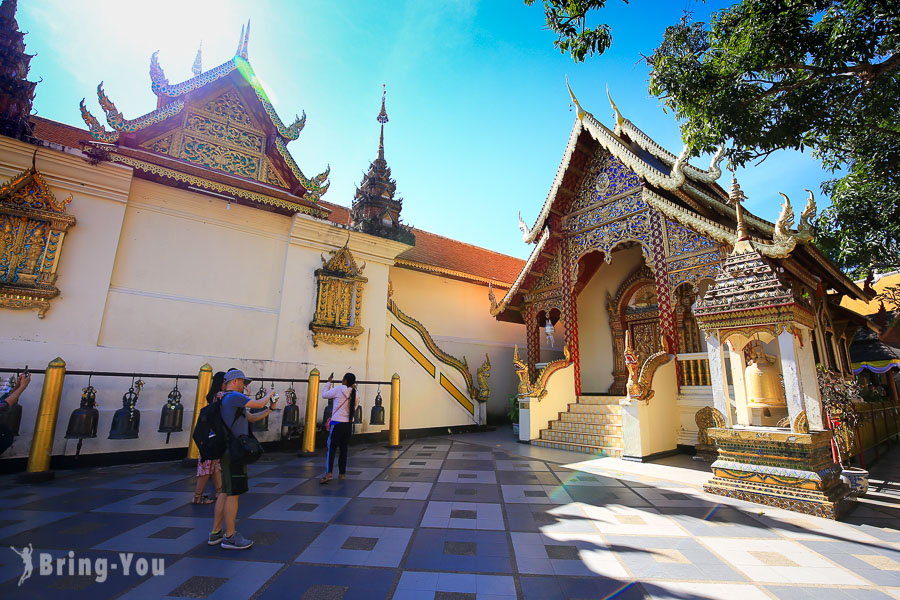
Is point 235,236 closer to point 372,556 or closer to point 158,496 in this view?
point 158,496

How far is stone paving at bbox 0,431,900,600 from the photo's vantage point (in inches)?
86.9

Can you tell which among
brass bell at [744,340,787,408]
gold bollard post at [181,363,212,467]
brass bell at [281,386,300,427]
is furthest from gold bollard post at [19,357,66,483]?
brass bell at [744,340,787,408]

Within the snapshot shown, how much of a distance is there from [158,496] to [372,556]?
2720 mm

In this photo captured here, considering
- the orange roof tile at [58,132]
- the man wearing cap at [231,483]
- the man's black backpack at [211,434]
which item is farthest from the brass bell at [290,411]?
the orange roof tile at [58,132]

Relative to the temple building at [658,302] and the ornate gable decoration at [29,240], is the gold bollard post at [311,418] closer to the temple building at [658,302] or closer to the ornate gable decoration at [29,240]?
the ornate gable decoration at [29,240]

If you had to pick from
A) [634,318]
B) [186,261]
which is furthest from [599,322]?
[186,261]

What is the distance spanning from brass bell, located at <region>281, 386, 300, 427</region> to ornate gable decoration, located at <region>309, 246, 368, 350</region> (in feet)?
3.68

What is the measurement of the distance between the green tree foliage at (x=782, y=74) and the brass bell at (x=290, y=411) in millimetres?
6145

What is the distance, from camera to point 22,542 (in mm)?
2711

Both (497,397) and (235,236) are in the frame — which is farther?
(497,397)

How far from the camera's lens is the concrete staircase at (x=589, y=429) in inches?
276

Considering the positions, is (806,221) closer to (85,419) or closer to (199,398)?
(199,398)

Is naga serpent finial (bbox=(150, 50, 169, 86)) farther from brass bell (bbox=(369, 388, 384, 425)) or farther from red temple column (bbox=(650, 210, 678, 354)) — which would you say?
red temple column (bbox=(650, 210, 678, 354))

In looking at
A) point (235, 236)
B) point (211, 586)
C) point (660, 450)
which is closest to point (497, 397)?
point (660, 450)
